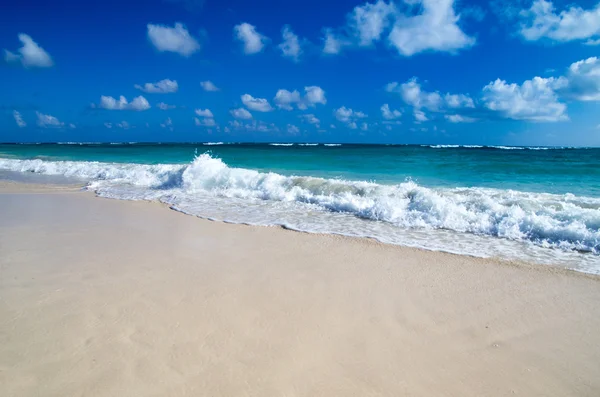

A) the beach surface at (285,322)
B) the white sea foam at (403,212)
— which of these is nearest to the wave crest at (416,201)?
the white sea foam at (403,212)

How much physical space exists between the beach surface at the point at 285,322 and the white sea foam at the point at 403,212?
0.98m

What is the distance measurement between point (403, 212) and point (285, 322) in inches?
212

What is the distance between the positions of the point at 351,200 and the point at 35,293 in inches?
273

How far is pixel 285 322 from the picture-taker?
3.36 m

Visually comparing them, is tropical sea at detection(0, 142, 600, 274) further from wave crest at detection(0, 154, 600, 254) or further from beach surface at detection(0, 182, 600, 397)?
beach surface at detection(0, 182, 600, 397)

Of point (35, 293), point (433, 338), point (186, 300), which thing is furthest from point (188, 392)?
point (35, 293)

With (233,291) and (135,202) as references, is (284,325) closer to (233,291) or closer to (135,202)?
(233,291)

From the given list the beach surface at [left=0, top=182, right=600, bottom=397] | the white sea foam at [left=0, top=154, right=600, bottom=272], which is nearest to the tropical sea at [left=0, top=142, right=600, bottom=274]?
the white sea foam at [left=0, top=154, right=600, bottom=272]

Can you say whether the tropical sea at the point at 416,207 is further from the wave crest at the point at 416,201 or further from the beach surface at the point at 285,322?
the beach surface at the point at 285,322

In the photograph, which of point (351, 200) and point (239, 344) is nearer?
point (239, 344)

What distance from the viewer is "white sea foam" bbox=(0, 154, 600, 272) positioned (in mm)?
6008

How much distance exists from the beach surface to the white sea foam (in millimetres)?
976

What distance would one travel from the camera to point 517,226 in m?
6.69

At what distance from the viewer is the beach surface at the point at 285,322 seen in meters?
2.56
